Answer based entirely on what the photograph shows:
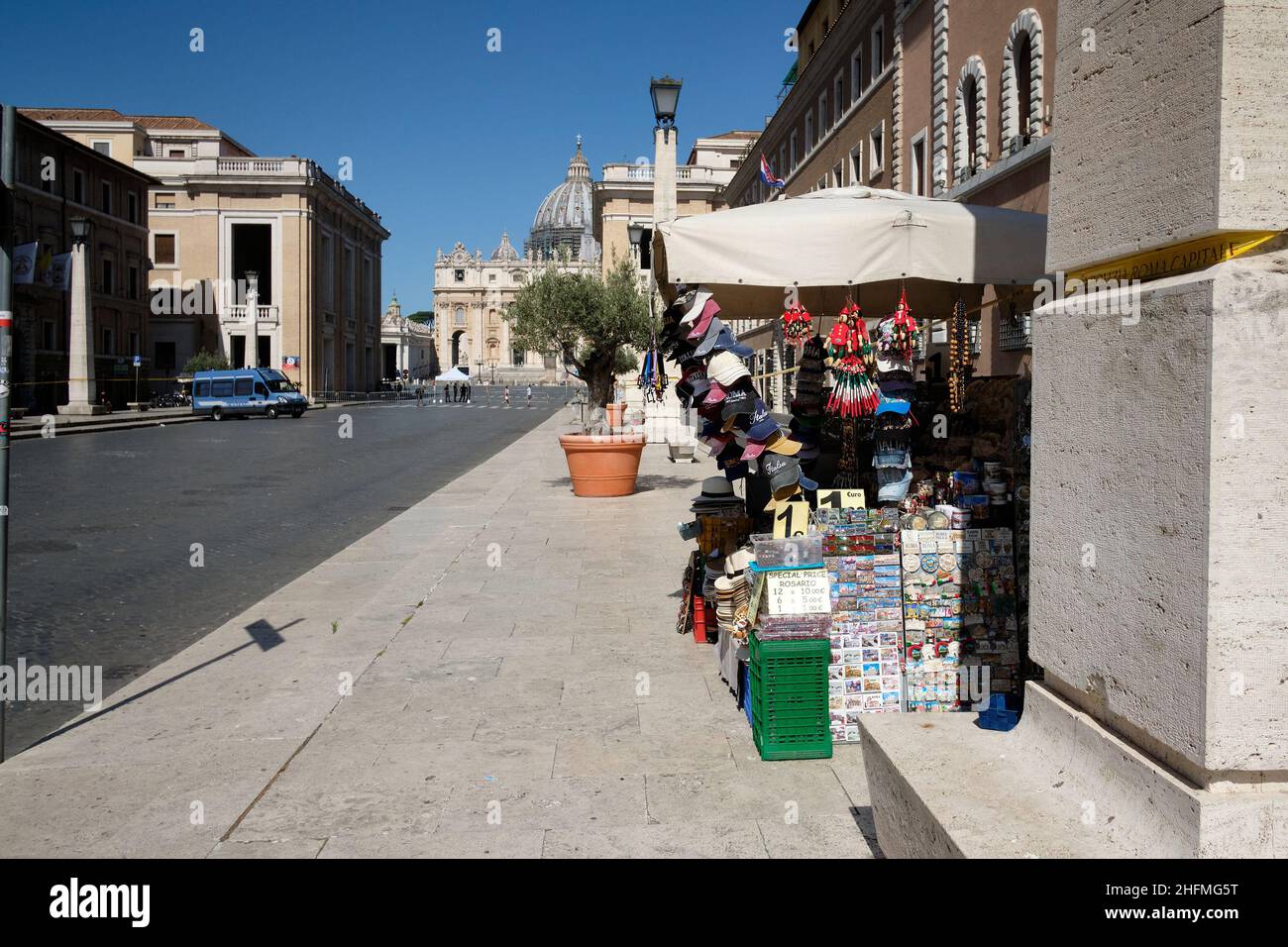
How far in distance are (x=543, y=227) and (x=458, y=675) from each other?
570 ft

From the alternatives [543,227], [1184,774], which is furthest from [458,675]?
[543,227]

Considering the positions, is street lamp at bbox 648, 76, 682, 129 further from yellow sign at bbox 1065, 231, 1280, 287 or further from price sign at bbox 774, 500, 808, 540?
yellow sign at bbox 1065, 231, 1280, 287

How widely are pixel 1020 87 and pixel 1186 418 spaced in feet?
58.9

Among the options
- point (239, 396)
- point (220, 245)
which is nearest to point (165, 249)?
point (220, 245)

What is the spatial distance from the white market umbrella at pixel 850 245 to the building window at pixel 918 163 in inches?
686

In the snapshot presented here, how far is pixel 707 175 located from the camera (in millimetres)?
59469

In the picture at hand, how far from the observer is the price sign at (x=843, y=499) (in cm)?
522

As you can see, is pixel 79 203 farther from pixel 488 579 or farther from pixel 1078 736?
pixel 1078 736

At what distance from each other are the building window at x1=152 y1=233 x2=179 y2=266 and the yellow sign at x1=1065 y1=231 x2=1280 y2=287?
214 ft

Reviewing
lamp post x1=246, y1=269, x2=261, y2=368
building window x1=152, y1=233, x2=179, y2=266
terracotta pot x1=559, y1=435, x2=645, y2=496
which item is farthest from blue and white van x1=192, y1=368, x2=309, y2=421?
terracotta pot x1=559, y1=435, x2=645, y2=496

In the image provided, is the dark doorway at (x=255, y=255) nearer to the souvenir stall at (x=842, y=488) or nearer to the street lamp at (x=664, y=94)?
the street lamp at (x=664, y=94)

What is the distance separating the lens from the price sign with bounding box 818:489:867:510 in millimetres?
5223

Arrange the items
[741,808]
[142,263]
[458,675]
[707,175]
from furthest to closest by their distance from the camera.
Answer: [707,175], [142,263], [458,675], [741,808]
